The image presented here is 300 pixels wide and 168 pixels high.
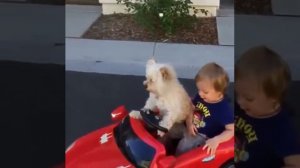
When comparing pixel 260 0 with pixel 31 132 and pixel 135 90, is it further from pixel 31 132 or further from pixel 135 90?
pixel 135 90

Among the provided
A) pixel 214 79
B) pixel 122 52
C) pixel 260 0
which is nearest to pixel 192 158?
pixel 214 79

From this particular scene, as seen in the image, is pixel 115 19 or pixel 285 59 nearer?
pixel 285 59

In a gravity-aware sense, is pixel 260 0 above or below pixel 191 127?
above

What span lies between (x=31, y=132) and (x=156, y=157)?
1.61 feet

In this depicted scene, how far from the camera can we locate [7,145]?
1722 mm

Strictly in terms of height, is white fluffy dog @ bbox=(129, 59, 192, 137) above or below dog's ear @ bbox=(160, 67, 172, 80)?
below

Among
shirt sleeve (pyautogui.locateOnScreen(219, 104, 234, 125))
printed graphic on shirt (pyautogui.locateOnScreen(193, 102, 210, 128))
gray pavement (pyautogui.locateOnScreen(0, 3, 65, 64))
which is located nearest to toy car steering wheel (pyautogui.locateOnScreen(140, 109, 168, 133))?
printed graphic on shirt (pyautogui.locateOnScreen(193, 102, 210, 128))

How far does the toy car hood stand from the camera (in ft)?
6.54

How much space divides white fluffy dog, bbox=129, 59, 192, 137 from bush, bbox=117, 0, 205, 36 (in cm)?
13

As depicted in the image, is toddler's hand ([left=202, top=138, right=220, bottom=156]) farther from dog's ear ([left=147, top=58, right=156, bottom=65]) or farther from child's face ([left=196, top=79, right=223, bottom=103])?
dog's ear ([left=147, top=58, right=156, bottom=65])

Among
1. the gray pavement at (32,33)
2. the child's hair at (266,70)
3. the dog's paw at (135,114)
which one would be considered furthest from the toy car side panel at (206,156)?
the gray pavement at (32,33)

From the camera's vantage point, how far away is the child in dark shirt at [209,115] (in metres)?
1.78

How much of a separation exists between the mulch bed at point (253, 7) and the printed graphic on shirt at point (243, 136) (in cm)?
25

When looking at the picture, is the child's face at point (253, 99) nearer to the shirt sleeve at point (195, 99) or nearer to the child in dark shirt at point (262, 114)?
the child in dark shirt at point (262, 114)
